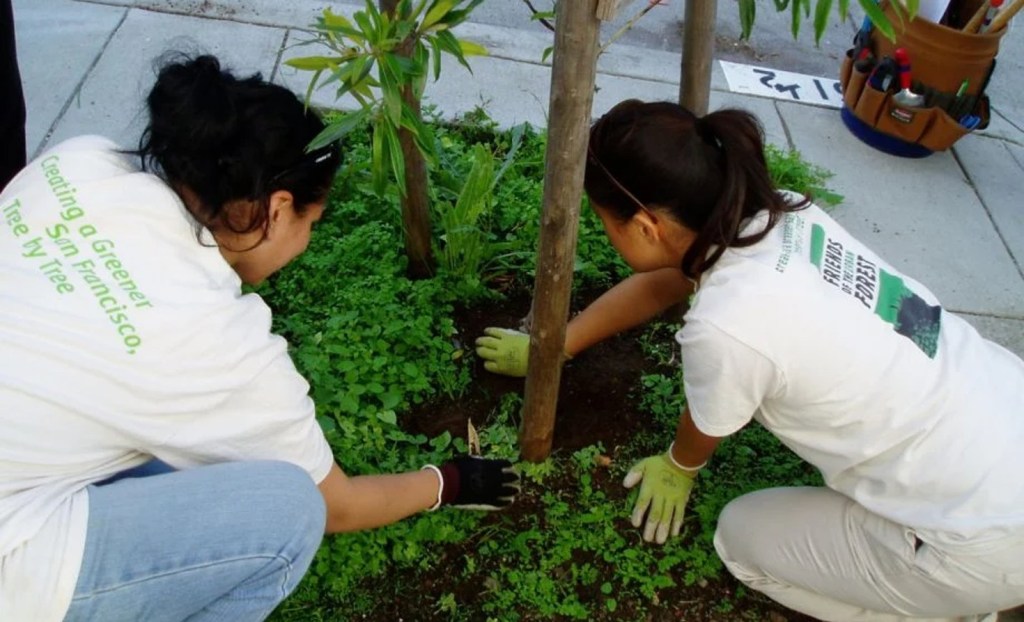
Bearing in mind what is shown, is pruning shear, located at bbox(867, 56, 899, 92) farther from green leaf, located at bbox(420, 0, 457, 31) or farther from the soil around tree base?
green leaf, located at bbox(420, 0, 457, 31)

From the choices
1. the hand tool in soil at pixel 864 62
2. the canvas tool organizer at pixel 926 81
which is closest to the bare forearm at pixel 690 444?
the canvas tool organizer at pixel 926 81

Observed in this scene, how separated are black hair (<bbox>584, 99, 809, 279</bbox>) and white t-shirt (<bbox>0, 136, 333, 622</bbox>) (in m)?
0.66

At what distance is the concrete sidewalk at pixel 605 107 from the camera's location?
2.87 metres

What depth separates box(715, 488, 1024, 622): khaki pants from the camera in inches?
63.6

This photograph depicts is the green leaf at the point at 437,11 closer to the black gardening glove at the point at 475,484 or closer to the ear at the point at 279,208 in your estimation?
the ear at the point at 279,208

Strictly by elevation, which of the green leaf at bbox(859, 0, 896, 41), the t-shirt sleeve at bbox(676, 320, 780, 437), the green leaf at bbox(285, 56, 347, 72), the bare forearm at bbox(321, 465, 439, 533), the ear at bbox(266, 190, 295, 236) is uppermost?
the green leaf at bbox(859, 0, 896, 41)

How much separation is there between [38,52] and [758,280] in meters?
2.84

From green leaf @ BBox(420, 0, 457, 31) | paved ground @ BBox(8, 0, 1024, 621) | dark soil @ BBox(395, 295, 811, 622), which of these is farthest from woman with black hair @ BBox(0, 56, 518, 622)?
paved ground @ BBox(8, 0, 1024, 621)

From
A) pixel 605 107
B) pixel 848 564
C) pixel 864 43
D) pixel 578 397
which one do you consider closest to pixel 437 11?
pixel 578 397

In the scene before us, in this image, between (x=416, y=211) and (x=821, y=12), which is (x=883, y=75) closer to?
(x=416, y=211)

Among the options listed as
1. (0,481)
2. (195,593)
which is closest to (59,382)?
(0,481)

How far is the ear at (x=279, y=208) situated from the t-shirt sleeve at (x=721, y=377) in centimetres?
73

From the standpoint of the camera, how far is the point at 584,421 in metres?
2.24

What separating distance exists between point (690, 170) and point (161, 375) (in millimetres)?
909
